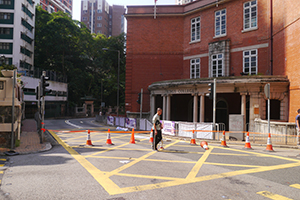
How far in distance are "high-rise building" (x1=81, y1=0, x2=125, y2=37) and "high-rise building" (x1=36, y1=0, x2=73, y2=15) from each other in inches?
279

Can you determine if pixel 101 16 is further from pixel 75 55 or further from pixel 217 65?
pixel 217 65

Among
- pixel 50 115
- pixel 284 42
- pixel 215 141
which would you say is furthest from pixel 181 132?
pixel 50 115

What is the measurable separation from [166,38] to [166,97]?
814cm

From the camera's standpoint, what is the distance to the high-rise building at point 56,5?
75.9 meters

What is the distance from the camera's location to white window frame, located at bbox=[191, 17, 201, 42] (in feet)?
Answer: 83.9

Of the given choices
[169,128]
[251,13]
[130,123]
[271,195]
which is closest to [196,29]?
[251,13]

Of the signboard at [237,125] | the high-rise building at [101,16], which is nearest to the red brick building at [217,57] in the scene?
the signboard at [237,125]

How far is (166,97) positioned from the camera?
78.2 ft

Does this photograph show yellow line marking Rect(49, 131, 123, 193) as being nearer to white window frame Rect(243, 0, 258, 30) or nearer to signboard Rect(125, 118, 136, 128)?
signboard Rect(125, 118, 136, 128)

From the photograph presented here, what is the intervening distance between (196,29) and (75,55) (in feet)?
109

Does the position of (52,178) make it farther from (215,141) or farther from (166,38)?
(166,38)

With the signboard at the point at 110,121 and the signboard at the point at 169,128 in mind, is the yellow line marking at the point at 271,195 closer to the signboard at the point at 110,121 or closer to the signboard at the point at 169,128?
the signboard at the point at 169,128

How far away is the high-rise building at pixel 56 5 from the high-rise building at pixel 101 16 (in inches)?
279

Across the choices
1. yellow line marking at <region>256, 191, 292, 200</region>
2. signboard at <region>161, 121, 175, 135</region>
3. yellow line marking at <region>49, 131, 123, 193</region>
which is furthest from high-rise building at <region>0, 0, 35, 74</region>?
yellow line marking at <region>256, 191, 292, 200</region>
